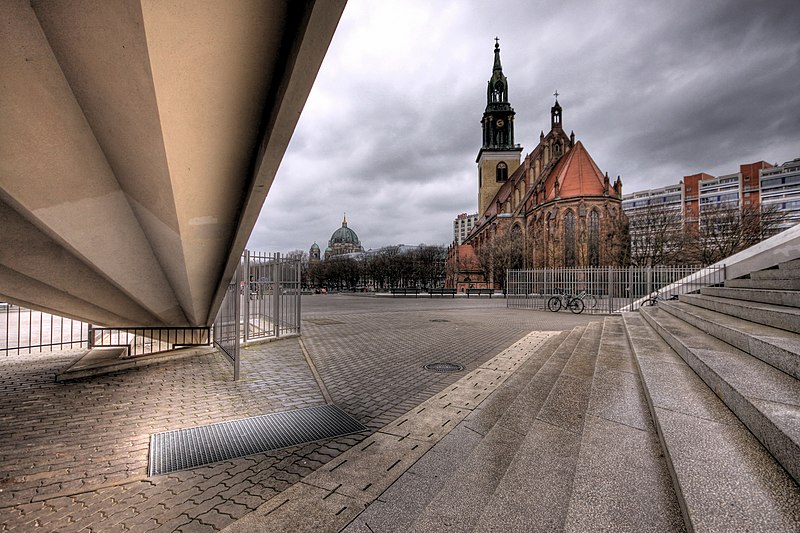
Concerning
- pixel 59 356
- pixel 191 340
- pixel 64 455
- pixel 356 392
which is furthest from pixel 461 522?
pixel 59 356

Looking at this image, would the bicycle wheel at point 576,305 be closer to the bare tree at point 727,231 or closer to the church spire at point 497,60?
the bare tree at point 727,231

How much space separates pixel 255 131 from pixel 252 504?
10.1 feet

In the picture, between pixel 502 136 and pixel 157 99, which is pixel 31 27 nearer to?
pixel 157 99

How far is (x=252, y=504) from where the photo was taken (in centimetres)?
284

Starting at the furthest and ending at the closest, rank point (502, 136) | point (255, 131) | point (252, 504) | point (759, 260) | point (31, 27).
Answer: point (502, 136) → point (759, 260) → point (255, 131) → point (252, 504) → point (31, 27)

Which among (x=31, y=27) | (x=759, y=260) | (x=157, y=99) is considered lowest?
(x=759, y=260)

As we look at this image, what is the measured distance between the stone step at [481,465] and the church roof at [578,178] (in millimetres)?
53223

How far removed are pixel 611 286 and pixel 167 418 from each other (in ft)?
66.2

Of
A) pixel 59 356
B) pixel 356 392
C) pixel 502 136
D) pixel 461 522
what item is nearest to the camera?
pixel 461 522

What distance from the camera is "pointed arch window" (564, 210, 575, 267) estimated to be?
50.2 meters

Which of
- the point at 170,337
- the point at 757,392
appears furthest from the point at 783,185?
the point at 170,337

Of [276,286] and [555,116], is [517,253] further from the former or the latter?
[276,286]

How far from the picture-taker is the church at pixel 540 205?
160ft

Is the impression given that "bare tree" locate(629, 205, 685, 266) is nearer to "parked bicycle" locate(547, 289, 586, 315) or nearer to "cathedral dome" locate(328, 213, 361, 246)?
"parked bicycle" locate(547, 289, 586, 315)
